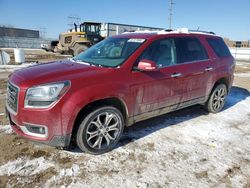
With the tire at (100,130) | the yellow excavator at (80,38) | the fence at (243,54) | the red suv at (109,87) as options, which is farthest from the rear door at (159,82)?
the fence at (243,54)

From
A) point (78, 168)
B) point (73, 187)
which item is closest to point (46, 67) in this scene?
point (78, 168)

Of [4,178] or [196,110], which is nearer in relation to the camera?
[4,178]

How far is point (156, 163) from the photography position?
3.32m

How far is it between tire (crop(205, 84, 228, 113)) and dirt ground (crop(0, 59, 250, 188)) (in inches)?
33.6

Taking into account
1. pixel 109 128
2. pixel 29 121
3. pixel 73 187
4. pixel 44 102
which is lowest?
pixel 73 187

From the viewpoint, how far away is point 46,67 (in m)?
3.59

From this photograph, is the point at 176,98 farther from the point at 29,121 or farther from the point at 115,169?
the point at 29,121

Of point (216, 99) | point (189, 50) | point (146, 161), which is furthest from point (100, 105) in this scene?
point (216, 99)

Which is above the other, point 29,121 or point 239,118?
point 29,121

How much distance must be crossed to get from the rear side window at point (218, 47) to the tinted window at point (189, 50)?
44cm

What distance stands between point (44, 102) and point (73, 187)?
110 centimetres

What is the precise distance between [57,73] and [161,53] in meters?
1.85

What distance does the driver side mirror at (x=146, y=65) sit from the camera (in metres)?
3.50

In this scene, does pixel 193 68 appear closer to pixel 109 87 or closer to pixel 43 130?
pixel 109 87
